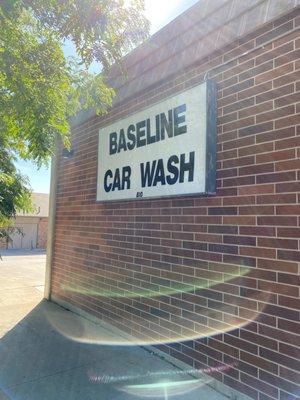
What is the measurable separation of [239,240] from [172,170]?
4.11ft

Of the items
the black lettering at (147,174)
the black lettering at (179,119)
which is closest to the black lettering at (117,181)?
the black lettering at (147,174)

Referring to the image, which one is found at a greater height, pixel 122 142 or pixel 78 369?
pixel 122 142

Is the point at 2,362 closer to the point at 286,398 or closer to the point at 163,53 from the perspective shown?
the point at 286,398

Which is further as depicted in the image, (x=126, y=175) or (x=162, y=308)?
(x=126, y=175)

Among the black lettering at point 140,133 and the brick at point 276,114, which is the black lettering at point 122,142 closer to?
the black lettering at point 140,133

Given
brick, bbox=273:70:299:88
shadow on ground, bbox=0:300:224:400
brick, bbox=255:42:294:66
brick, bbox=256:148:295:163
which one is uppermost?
brick, bbox=255:42:294:66

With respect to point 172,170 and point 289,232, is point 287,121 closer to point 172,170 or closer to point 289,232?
point 289,232

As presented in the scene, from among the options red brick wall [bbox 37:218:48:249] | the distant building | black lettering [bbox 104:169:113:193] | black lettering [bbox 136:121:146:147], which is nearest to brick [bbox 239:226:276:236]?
black lettering [bbox 136:121:146:147]

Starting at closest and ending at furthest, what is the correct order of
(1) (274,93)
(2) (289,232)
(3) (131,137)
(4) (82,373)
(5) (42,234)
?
(2) (289,232)
(1) (274,93)
(4) (82,373)
(3) (131,137)
(5) (42,234)

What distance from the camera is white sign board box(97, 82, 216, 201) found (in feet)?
12.8

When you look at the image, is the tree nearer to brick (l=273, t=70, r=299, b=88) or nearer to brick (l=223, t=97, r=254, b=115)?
brick (l=223, t=97, r=254, b=115)

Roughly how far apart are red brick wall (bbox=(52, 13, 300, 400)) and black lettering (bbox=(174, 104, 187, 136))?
1.22ft

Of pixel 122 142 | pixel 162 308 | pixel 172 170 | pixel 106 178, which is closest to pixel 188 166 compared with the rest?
pixel 172 170

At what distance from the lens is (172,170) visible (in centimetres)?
434
